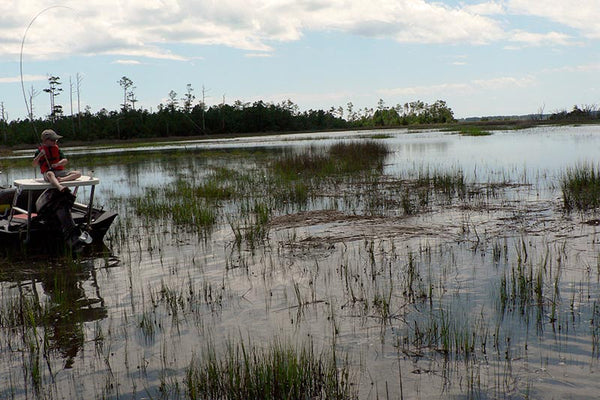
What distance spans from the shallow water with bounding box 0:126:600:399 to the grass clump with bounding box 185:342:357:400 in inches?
9.5

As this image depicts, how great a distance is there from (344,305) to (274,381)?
7.79 ft

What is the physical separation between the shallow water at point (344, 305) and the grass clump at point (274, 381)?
24cm

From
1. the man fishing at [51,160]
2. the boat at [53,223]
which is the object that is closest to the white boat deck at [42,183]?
the boat at [53,223]

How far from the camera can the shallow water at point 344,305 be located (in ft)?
16.7

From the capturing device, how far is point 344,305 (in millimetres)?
6895

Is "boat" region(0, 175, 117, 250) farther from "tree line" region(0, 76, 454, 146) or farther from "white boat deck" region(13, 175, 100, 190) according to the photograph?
"tree line" region(0, 76, 454, 146)

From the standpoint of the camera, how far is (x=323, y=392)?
4688 mm

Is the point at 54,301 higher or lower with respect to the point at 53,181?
lower

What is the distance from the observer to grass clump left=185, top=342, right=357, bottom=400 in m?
4.62

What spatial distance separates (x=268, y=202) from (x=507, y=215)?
6.64 meters

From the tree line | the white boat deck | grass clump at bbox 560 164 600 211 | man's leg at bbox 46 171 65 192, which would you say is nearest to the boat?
the white boat deck

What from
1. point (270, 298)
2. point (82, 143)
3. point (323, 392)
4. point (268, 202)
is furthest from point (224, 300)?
point (82, 143)

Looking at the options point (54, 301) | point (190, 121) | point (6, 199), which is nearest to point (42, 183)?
point (54, 301)

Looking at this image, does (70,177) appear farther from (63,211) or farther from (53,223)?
(53,223)
